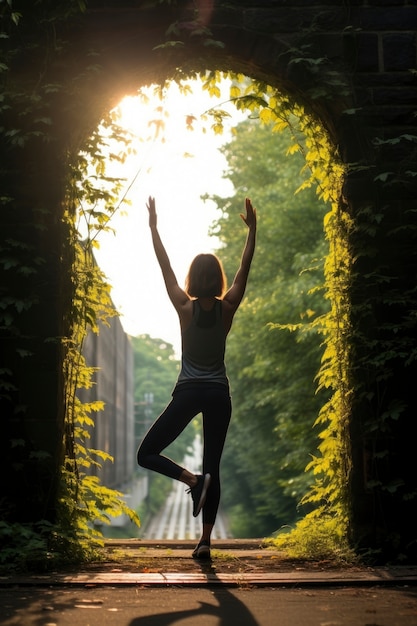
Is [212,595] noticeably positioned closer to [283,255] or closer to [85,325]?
[85,325]

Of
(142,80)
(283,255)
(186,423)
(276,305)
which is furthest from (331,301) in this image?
(283,255)

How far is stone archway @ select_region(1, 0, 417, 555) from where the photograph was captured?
A: 23.9ft

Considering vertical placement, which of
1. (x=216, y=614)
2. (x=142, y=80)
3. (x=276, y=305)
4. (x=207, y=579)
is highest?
(x=276, y=305)

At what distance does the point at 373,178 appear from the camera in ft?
24.3

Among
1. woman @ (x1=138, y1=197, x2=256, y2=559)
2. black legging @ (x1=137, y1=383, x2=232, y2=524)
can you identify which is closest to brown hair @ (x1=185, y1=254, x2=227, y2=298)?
woman @ (x1=138, y1=197, x2=256, y2=559)

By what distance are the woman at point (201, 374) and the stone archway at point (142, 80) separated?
4.29 ft

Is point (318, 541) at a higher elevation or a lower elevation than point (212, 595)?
higher

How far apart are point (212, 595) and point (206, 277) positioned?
6.70ft

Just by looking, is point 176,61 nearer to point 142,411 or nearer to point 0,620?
point 0,620

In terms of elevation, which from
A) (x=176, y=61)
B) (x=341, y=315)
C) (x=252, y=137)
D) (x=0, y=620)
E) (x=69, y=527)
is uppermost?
(x=252, y=137)

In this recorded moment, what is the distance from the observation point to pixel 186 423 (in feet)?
20.3

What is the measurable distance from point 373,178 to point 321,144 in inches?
29.5

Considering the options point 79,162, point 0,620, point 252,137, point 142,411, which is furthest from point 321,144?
point 142,411

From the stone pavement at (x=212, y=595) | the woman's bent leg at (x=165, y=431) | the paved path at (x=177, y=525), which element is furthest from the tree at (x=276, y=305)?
the paved path at (x=177, y=525)
